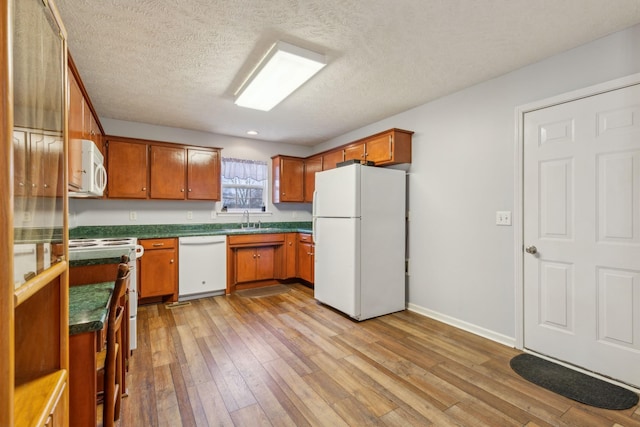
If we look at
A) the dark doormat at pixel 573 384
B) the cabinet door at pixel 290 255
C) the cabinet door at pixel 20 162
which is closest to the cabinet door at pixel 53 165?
the cabinet door at pixel 20 162

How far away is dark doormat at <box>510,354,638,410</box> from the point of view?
180 cm

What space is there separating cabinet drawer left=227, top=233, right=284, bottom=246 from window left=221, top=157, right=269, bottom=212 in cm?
75

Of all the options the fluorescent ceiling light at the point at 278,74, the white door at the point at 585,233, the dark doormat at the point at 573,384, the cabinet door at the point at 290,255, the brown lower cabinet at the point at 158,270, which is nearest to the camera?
the dark doormat at the point at 573,384

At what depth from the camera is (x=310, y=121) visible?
4.01 meters

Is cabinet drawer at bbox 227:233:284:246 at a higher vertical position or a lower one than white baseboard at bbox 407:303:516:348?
higher

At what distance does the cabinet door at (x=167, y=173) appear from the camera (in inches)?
155

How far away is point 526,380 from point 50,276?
2.70 metres

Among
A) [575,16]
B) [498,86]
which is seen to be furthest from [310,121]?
[575,16]

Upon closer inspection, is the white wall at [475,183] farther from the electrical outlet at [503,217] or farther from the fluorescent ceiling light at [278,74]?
the fluorescent ceiling light at [278,74]

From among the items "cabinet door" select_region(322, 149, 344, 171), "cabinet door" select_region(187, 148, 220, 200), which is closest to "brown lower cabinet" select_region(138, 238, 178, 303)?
"cabinet door" select_region(187, 148, 220, 200)

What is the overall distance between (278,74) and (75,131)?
160cm

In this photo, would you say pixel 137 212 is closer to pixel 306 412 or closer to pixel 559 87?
pixel 306 412

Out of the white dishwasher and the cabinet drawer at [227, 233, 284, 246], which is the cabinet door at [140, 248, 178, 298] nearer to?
the white dishwasher

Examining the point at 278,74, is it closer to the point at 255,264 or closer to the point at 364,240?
the point at 364,240
